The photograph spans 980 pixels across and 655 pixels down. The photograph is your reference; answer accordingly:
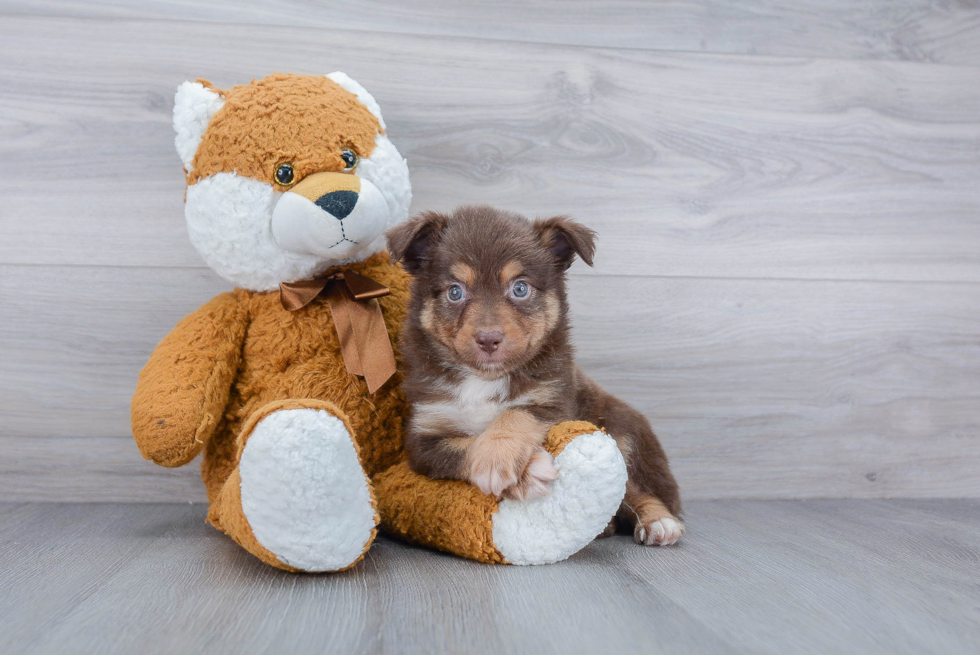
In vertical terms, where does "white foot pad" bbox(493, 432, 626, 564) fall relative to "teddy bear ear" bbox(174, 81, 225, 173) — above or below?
below

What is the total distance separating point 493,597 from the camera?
1456mm

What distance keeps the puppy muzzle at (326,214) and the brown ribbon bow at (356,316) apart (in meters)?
0.11

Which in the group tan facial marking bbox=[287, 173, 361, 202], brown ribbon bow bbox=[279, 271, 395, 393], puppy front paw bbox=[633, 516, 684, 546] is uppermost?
tan facial marking bbox=[287, 173, 361, 202]

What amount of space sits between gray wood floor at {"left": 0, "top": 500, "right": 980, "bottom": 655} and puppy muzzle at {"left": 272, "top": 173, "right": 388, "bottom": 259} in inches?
29.8

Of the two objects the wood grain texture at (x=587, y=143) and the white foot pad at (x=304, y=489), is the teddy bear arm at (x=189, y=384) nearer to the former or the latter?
the white foot pad at (x=304, y=489)

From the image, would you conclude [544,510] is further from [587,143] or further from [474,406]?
[587,143]

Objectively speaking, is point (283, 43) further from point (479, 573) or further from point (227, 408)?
point (479, 573)

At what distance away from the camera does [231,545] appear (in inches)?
72.1

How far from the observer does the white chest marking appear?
1770 millimetres

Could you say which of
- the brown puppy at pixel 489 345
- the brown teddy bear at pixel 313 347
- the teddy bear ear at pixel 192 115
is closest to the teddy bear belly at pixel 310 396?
the brown teddy bear at pixel 313 347

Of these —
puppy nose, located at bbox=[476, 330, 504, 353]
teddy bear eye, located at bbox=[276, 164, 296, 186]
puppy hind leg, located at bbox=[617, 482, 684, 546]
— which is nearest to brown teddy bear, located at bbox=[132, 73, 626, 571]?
teddy bear eye, located at bbox=[276, 164, 296, 186]

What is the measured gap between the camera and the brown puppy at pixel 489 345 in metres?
1.63

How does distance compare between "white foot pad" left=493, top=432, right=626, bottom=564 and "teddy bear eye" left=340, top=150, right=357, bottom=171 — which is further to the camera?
"teddy bear eye" left=340, top=150, right=357, bottom=171

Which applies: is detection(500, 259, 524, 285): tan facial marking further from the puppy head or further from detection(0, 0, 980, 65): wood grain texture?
detection(0, 0, 980, 65): wood grain texture
